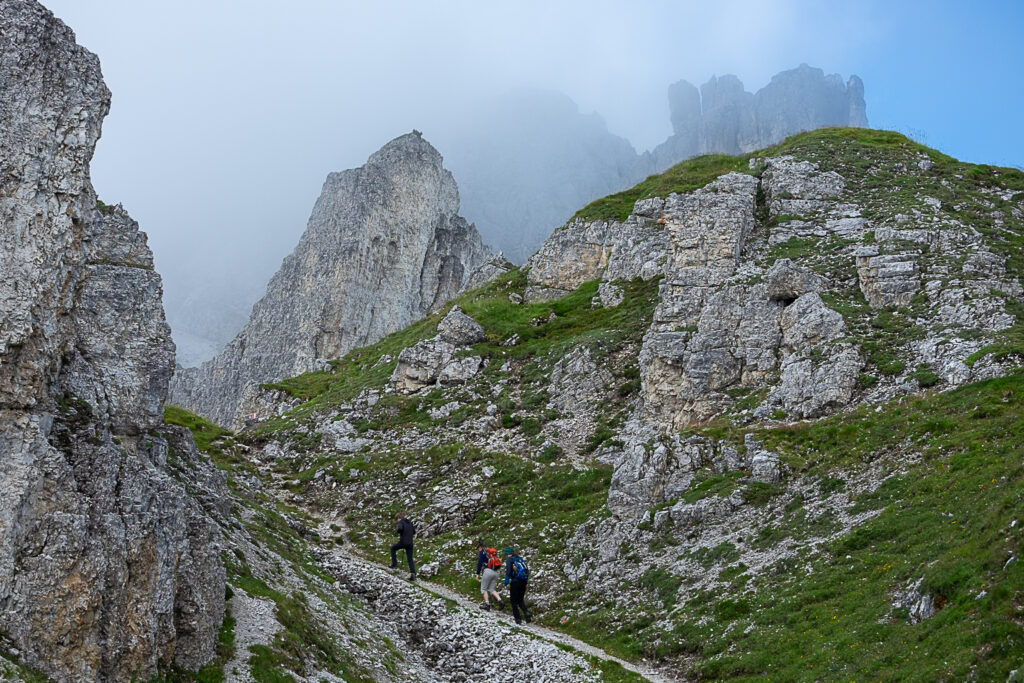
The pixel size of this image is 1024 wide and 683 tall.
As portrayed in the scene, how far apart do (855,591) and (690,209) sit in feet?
131

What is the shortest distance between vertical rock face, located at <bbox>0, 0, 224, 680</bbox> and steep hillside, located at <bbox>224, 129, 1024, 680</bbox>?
679 inches

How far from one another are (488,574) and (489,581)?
0.32 meters

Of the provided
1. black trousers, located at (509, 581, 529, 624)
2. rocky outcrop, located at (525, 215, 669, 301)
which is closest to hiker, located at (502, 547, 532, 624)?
black trousers, located at (509, 581, 529, 624)

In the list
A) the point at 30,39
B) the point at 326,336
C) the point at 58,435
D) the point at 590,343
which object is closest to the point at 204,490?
the point at 58,435

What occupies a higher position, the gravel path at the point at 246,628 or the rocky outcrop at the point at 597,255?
the rocky outcrop at the point at 597,255

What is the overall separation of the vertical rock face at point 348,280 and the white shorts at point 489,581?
266ft

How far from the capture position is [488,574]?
3484 centimetres

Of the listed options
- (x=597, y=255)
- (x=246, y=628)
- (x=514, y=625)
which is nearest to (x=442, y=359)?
(x=597, y=255)

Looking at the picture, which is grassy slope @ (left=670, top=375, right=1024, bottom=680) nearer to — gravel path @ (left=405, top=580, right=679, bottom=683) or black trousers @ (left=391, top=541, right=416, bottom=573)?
gravel path @ (left=405, top=580, right=679, bottom=683)

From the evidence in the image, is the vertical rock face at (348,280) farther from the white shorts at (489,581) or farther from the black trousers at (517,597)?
the black trousers at (517,597)

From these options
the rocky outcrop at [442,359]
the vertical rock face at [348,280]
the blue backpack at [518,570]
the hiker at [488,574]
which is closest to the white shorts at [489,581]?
the hiker at [488,574]

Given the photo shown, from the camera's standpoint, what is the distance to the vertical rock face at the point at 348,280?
114 meters

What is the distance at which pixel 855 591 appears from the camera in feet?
81.5

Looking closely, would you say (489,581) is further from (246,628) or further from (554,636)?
(246,628)
